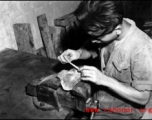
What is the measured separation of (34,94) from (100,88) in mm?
746

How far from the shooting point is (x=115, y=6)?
58.3 inches

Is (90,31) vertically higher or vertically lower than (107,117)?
higher

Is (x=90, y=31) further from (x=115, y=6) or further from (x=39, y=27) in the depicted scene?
(x=39, y=27)

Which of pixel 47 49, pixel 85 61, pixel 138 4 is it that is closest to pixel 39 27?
pixel 47 49

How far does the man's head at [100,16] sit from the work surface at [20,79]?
2.67 ft

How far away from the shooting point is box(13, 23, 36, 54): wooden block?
308 centimetres

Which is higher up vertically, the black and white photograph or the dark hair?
the dark hair

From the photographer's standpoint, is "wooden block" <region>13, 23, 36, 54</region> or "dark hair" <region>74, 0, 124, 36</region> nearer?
"dark hair" <region>74, 0, 124, 36</region>

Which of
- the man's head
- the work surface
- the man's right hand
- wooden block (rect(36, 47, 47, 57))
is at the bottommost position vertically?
wooden block (rect(36, 47, 47, 57))

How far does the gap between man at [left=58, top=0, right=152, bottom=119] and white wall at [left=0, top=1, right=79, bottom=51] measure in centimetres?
142

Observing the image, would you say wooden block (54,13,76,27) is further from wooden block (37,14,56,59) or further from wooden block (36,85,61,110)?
wooden block (36,85,61,110)

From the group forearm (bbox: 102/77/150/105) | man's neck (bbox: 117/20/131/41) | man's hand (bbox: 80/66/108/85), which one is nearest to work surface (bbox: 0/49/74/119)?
man's hand (bbox: 80/66/108/85)

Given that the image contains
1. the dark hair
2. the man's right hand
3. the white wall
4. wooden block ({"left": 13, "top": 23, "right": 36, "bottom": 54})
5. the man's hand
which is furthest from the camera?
wooden block ({"left": 13, "top": 23, "right": 36, "bottom": 54})

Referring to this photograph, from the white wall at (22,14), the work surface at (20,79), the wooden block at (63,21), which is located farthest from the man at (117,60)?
the wooden block at (63,21)
